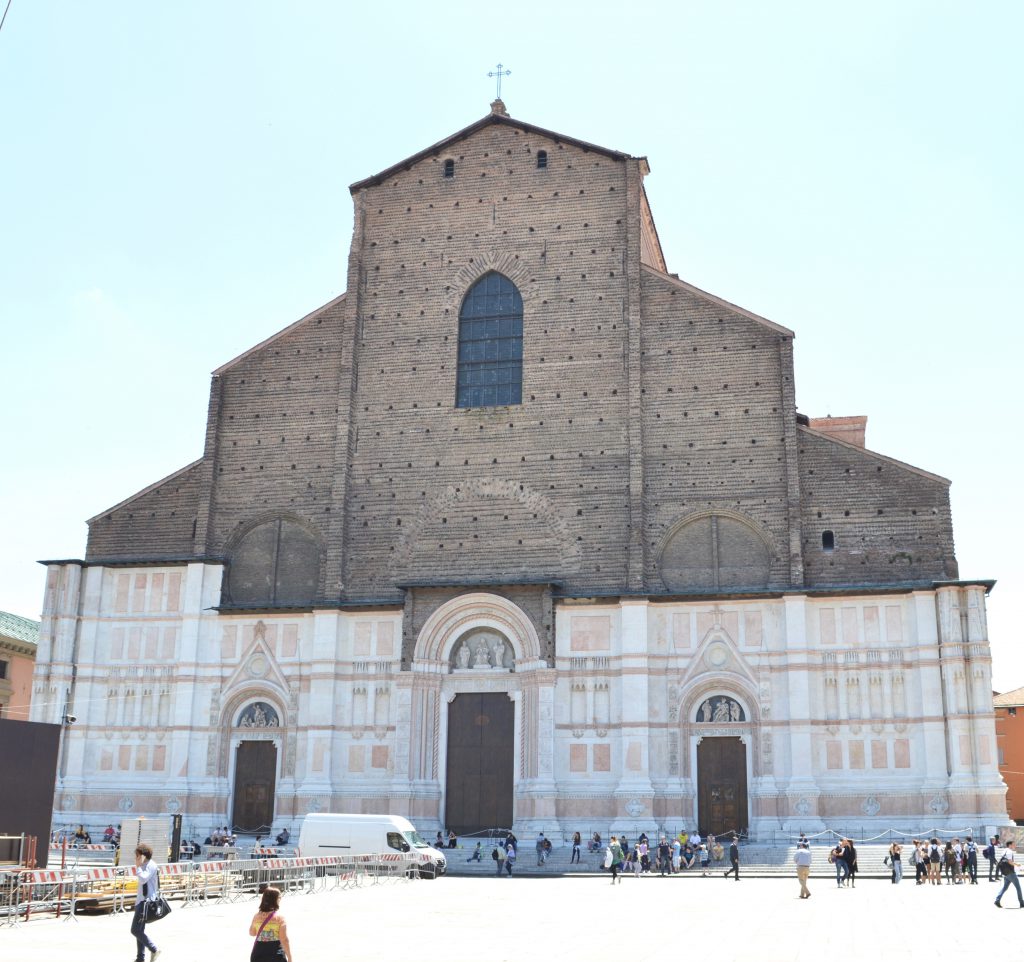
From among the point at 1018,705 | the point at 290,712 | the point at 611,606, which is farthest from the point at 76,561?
the point at 1018,705

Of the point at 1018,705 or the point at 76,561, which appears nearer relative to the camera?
the point at 76,561

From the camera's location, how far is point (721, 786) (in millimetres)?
28422

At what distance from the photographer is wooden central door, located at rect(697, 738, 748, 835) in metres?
28.2

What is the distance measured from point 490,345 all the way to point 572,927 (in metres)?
19.7

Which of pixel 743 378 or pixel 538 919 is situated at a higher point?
pixel 743 378

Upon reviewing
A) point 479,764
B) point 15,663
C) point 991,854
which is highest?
point 15,663

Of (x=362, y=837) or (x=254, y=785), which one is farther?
(x=254, y=785)

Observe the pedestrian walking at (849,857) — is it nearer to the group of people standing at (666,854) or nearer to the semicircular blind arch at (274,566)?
the group of people standing at (666,854)

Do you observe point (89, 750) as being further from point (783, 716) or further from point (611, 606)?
point (783, 716)

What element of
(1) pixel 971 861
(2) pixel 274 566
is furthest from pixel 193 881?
(1) pixel 971 861

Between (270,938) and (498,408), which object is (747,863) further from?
(270,938)

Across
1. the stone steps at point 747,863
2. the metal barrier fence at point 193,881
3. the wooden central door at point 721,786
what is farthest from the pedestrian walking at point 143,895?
the wooden central door at point 721,786

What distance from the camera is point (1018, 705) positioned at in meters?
41.6

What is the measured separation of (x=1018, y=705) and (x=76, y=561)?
30538 millimetres
